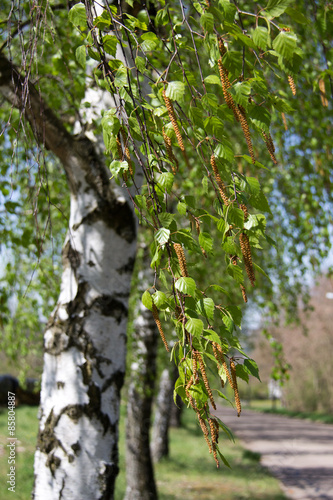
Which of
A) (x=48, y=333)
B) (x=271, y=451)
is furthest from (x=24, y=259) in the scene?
(x=271, y=451)

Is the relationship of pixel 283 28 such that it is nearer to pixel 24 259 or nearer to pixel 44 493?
pixel 44 493

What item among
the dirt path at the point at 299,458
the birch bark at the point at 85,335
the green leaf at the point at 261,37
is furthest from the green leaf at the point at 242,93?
the dirt path at the point at 299,458

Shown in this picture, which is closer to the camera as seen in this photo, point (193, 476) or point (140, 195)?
point (140, 195)

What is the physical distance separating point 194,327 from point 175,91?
2.16 feet

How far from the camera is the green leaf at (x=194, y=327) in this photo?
113cm

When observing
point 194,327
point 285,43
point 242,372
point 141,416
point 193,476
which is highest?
point 285,43

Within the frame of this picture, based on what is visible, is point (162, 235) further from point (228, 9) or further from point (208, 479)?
point (208, 479)

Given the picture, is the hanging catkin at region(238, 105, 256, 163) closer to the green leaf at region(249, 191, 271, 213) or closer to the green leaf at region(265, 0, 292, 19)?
the green leaf at region(249, 191, 271, 213)

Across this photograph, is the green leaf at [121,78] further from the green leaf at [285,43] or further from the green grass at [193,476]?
the green grass at [193,476]

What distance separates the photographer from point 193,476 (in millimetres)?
9375

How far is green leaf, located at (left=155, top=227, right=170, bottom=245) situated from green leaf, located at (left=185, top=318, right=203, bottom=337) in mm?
223

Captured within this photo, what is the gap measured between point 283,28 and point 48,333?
1.90 m

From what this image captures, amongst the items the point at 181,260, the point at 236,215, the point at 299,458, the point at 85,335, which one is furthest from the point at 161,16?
the point at 299,458

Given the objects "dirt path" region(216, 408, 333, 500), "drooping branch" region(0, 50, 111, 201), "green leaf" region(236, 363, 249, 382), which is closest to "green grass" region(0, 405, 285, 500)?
"dirt path" region(216, 408, 333, 500)
